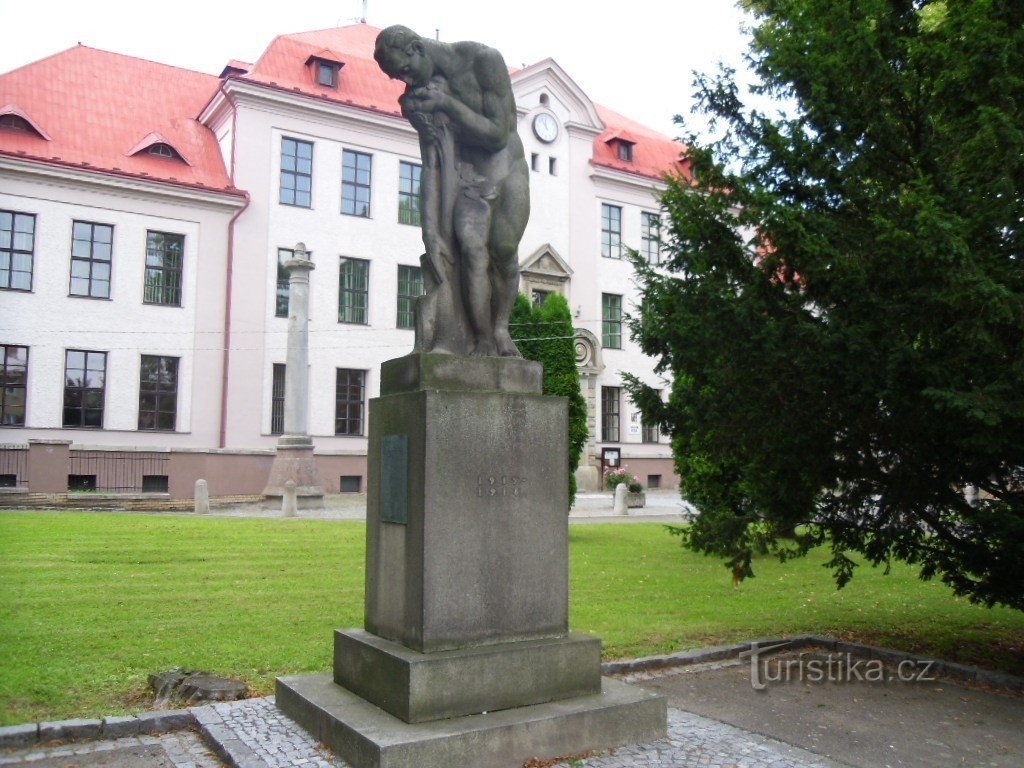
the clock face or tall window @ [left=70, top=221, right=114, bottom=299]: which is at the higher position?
the clock face

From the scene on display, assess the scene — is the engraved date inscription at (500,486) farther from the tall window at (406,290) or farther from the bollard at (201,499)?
the tall window at (406,290)

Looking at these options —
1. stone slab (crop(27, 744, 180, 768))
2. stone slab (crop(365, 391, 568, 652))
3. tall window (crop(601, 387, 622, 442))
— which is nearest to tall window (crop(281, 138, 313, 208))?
tall window (crop(601, 387, 622, 442))

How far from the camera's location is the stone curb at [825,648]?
22.9ft

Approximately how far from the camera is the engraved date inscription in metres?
5.37

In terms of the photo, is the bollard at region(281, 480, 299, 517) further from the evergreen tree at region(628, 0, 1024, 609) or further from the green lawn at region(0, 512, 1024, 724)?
the evergreen tree at region(628, 0, 1024, 609)

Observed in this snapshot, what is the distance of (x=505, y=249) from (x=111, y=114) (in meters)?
29.7

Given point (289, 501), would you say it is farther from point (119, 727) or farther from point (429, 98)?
point (429, 98)

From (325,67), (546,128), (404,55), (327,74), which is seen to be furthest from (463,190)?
(546,128)

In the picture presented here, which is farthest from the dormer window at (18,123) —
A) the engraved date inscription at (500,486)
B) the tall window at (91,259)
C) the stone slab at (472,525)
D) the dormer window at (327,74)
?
the engraved date inscription at (500,486)

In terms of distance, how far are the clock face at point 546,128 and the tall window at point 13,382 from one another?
66.8ft

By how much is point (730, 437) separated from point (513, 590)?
3060mm

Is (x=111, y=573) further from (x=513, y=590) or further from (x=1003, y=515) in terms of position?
(x=1003, y=515)

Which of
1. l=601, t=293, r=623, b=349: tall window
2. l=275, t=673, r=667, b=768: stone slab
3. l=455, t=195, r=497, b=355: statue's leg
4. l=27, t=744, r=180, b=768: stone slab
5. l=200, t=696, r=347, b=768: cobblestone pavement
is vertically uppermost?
l=601, t=293, r=623, b=349: tall window

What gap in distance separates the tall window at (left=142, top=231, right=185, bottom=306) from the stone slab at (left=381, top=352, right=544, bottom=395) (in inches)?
1038
